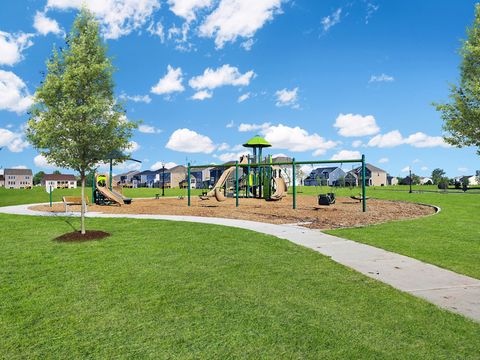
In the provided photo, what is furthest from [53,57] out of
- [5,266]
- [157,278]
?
[157,278]

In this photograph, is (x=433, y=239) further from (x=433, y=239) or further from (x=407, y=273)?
(x=407, y=273)

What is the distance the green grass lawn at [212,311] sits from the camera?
357 centimetres

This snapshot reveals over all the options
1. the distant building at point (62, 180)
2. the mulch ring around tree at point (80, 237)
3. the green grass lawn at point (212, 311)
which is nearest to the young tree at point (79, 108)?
the mulch ring around tree at point (80, 237)

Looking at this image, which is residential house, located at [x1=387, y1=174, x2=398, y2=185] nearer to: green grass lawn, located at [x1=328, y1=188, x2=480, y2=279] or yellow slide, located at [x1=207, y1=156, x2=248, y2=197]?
yellow slide, located at [x1=207, y1=156, x2=248, y2=197]

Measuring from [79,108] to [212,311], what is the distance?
760 cm

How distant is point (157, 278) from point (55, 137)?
6417 millimetres

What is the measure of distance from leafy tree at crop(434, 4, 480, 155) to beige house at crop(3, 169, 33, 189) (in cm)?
15013

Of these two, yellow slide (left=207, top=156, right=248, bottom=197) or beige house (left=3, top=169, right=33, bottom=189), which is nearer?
yellow slide (left=207, top=156, right=248, bottom=197)

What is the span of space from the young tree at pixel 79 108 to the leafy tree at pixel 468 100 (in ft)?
44.7

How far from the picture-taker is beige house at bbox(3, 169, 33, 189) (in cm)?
13588

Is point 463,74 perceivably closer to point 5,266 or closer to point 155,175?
point 5,266

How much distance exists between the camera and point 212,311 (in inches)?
177

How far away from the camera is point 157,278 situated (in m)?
6.01

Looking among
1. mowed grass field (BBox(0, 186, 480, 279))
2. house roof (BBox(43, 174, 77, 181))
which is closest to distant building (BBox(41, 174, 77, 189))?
house roof (BBox(43, 174, 77, 181))
